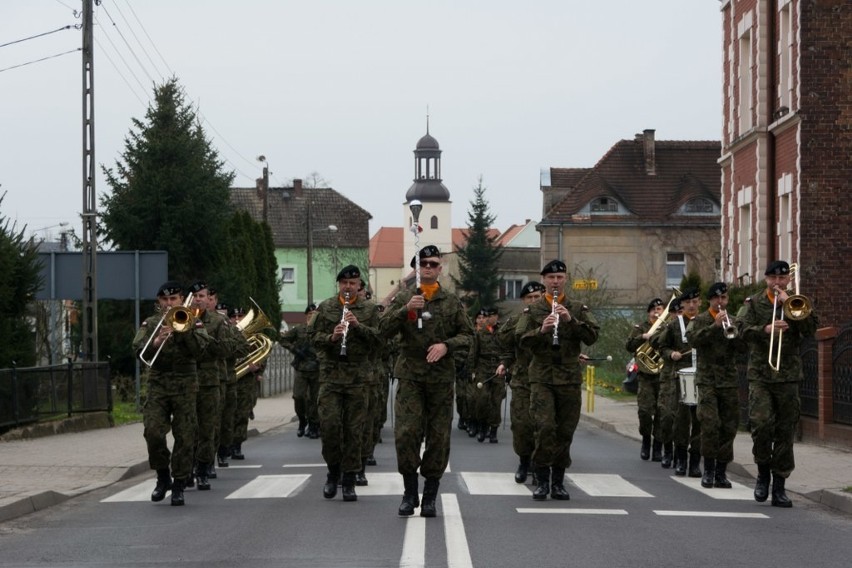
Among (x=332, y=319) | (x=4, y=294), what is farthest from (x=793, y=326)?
(x=4, y=294)

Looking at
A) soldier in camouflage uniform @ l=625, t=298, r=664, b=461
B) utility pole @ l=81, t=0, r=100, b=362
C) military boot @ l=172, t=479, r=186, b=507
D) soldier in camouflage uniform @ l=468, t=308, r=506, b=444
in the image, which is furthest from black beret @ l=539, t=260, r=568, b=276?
utility pole @ l=81, t=0, r=100, b=362

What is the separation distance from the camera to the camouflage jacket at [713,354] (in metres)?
14.7

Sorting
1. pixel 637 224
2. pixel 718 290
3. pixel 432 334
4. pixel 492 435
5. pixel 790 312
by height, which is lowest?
pixel 492 435

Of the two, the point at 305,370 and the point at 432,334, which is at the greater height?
the point at 432,334

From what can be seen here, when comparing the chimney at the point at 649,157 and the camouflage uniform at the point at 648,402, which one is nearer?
the camouflage uniform at the point at 648,402

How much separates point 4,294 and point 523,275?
78.4 m

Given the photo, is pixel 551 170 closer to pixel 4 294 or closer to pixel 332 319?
pixel 4 294

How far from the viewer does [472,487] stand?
48.1ft

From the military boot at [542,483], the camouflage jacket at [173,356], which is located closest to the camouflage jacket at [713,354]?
the military boot at [542,483]

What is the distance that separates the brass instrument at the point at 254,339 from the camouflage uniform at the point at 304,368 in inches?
111

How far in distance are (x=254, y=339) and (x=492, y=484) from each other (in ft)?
16.8

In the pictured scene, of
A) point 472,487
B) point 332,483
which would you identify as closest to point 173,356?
point 332,483

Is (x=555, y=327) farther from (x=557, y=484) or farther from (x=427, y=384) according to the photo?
(x=557, y=484)

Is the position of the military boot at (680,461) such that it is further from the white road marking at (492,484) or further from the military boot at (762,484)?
the military boot at (762,484)
